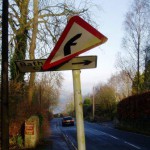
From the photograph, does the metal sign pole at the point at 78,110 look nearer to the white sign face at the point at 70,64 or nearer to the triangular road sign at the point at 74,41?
the white sign face at the point at 70,64

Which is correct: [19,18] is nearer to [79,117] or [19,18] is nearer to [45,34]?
[45,34]

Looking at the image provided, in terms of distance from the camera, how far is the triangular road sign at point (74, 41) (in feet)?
14.0

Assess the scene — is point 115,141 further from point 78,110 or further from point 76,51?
point 76,51

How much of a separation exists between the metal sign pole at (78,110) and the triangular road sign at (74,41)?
14.0 inches

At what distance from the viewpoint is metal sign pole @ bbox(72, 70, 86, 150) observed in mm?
4465

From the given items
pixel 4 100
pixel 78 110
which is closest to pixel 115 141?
pixel 4 100

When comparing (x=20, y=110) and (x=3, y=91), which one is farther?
(x=20, y=110)

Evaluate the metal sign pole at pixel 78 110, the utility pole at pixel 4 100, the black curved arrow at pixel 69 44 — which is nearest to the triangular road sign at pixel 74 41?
the black curved arrow at pixel 69 44

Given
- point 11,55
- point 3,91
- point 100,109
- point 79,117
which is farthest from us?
point 100,109

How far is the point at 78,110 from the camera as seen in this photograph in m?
4.53

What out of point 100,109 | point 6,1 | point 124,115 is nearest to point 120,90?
point 100,109

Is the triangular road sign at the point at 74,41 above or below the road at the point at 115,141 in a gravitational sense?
above

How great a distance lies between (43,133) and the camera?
85.8 ft

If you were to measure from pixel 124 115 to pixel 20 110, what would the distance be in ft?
79.0
